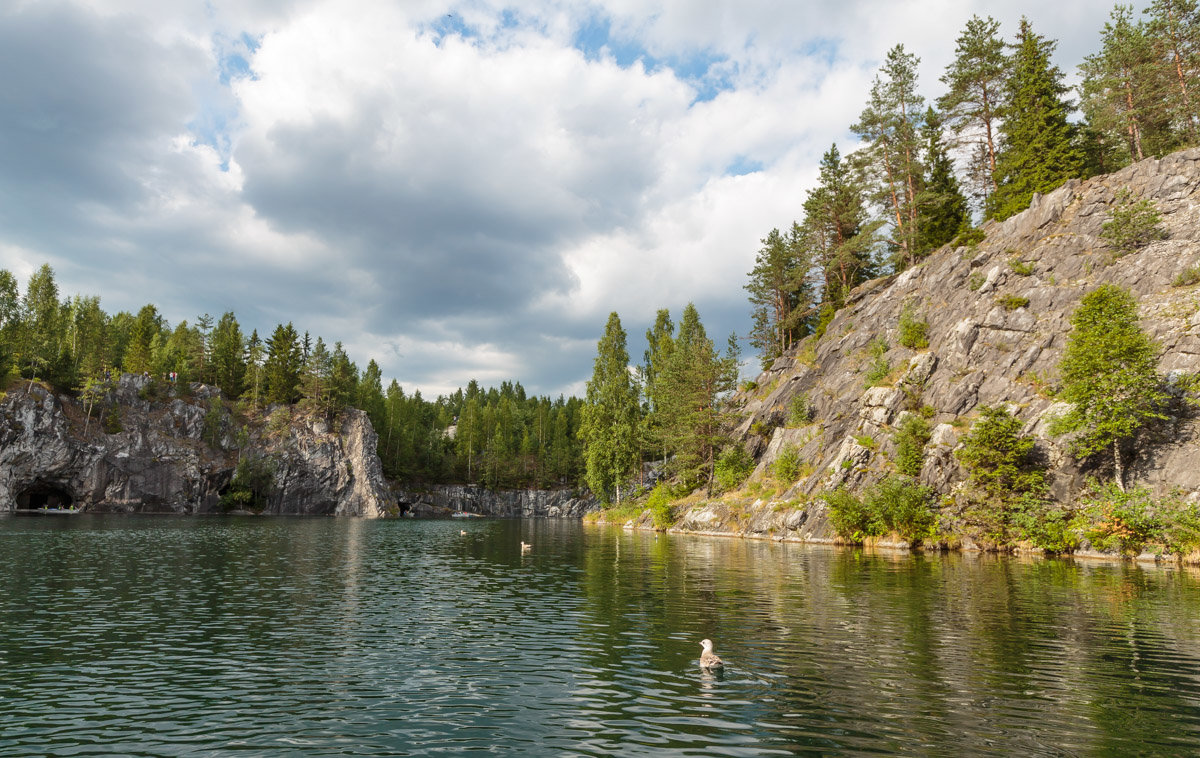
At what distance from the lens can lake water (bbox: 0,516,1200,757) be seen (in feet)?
34.2

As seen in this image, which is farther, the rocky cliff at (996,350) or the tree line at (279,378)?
the tree line at (279,378)

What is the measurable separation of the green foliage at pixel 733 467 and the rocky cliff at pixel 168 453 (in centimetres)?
8565

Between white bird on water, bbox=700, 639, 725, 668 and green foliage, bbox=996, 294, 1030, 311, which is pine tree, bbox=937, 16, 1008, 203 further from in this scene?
white bird on water, bbox=700, 639, 725, 668

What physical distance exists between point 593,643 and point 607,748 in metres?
7.83

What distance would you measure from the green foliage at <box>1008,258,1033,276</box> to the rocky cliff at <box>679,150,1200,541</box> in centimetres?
14

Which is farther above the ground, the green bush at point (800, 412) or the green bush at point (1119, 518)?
the green bush at point (800, 412)

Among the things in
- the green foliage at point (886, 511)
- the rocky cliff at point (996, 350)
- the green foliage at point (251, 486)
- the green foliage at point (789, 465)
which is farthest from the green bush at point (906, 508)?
the green foliage at point (251, 486)

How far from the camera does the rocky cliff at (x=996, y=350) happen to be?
43875mm

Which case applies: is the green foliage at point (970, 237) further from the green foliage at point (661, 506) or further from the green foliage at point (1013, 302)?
the green foliage at point (661, 506)

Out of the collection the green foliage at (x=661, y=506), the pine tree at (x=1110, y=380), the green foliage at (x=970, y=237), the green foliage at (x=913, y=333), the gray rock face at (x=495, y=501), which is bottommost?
the gray rock face at (x=495, y=501)

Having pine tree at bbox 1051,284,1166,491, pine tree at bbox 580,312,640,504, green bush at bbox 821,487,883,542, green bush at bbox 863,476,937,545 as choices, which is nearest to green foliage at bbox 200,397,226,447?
pine tree at bbox 580,312,640,504

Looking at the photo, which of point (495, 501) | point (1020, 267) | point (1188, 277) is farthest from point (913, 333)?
point (495, 501)

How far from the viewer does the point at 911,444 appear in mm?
51531

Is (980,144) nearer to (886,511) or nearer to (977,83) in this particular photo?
(977,83)
